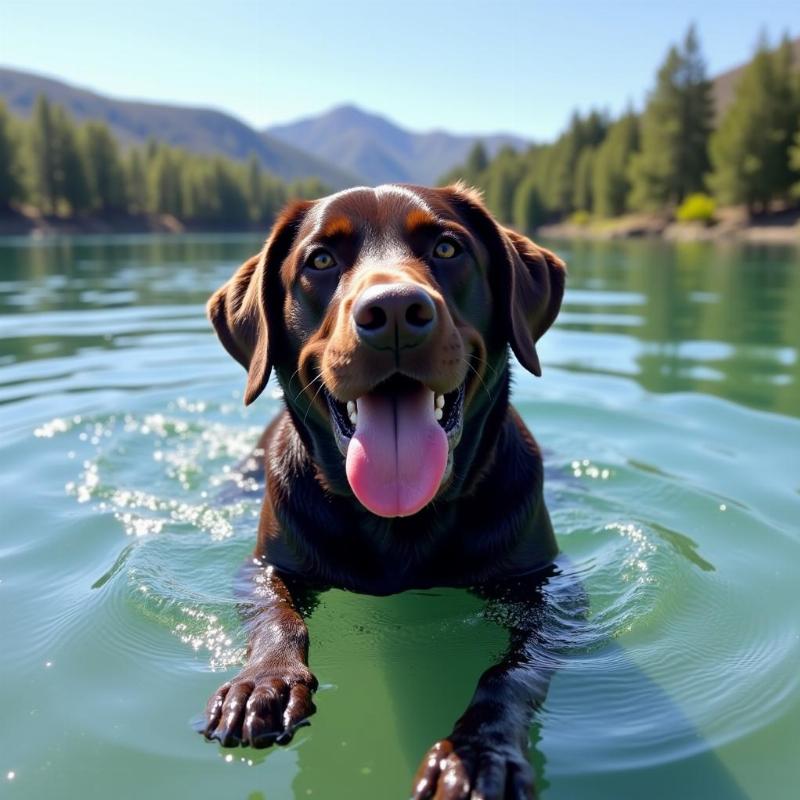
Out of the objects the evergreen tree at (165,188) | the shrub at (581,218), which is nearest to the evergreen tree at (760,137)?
the shrub at (581,218)

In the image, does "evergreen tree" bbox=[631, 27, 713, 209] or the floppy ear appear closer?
the floppy ear

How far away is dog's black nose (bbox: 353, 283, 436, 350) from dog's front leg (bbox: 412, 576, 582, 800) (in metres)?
1.20

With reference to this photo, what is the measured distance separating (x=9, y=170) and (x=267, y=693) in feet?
286

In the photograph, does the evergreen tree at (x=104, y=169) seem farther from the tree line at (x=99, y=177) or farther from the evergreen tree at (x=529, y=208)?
the evergreen tree at (x=529, y=208)

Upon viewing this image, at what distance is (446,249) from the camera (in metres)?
3.50

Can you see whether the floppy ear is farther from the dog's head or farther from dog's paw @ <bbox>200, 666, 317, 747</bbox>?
dog's paw @ <bbox>200, 666, 317, 747</bbox>

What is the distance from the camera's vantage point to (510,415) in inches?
162

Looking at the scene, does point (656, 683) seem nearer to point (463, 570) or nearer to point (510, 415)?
point (463, 570)

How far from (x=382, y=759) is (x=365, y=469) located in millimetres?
1005

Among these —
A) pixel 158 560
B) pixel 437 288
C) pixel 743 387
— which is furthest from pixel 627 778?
pixel 743 387

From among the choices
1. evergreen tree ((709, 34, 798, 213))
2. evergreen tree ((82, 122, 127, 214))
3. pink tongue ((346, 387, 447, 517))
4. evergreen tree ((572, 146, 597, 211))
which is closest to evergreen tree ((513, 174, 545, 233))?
evergreen tree ((572, 146, 597, 211))

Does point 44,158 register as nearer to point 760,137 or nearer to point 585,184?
point 585,184

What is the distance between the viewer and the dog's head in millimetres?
2848

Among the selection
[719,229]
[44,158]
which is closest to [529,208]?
[719,229]
